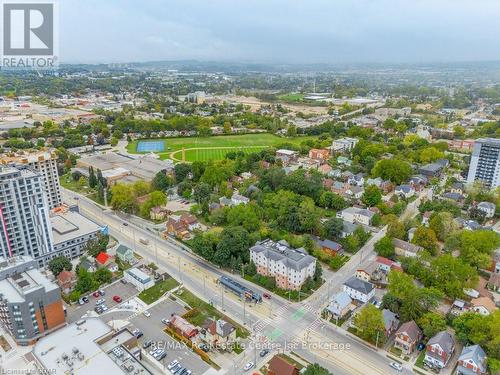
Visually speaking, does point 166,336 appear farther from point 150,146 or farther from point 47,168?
point 150,146

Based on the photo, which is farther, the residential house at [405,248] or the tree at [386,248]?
the tree at [386,248]

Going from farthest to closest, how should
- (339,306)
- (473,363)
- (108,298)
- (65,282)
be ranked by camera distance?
(65,282)
(108,298)
(339,306)
(473,363)

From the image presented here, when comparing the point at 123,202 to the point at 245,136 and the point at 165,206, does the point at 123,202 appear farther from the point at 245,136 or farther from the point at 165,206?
the point at 245,136

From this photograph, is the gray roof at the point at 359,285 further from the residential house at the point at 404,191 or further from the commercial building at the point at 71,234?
the commercial building at the point at 71,234

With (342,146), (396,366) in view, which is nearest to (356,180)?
(342,146)

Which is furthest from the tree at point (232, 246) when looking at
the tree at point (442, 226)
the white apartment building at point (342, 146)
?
the white apartment building at point (342, 146)

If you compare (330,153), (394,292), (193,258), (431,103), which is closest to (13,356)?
(193,258)

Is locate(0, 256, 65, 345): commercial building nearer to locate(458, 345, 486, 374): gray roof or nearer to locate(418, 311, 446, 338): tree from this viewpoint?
locate(418, 311, 446, 338): tree
